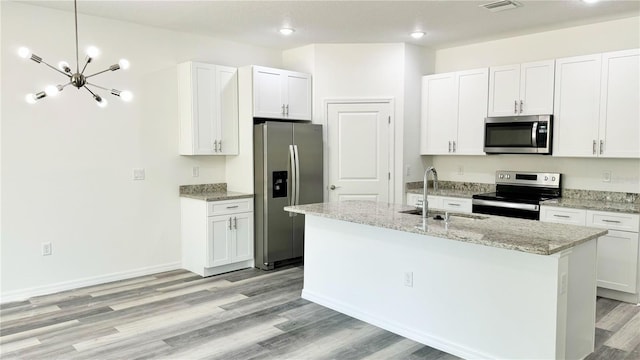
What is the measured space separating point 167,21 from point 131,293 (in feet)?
8.87

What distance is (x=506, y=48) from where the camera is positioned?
17.8 ft

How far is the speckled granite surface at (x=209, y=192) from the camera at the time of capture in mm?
5078

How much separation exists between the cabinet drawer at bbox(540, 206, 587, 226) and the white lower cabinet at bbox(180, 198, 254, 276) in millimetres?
3066

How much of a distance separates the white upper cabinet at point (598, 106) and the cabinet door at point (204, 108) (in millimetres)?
3585

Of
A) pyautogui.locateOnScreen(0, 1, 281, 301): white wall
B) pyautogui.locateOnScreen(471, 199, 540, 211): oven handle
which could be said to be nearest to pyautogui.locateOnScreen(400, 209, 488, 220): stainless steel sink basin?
pyautogui.locateOnScreen(471, 199, 540, 211): oven handle

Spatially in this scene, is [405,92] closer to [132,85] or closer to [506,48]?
[506,48]

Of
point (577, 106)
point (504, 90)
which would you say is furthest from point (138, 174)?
point (577, 106)

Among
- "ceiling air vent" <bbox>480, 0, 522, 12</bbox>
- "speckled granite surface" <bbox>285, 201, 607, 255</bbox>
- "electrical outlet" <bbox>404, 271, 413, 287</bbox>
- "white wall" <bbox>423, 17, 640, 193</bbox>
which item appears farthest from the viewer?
"white wall" <bbox>423, 17, 640, 193</bbox>

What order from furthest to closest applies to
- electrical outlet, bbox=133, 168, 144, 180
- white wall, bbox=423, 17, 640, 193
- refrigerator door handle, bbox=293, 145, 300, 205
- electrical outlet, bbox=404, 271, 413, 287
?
refrigerator door handle, bbox=293, 145, 300, 205, electrical outlet, bbox=133, 168, 144, 180, white wall, bbox=423, 17, 640, 193, electrical outlet, bbox=404, 271, 413, 287

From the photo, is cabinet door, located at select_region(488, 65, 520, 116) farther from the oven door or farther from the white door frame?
the white door frame

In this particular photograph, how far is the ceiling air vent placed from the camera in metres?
4.05

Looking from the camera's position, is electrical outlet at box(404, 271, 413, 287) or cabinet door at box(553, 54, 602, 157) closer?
electrical outlet at box(404, 271, 413, 287)

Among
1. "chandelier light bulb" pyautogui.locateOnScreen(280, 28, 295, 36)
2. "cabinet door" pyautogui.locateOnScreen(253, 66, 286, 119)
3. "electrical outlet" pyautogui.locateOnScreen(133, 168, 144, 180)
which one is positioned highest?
"chandelier light bulb" pyautogui.locateOnScreen(280, 28, 295, 36)

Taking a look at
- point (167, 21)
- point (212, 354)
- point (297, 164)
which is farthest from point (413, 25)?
point (212, 354)
